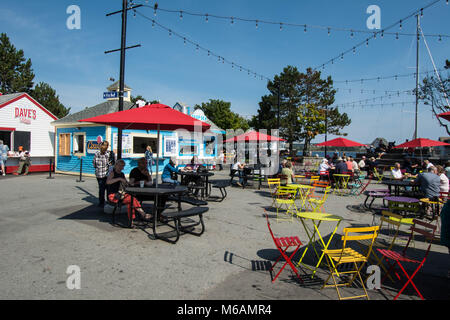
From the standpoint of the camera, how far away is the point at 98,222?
6.03 metres

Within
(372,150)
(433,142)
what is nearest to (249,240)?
(433,142)

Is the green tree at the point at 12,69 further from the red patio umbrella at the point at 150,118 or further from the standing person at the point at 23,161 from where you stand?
the red patio umbrella at the point at 150,118

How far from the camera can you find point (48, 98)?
38938 mm

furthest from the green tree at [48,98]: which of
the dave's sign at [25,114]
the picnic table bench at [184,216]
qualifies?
the picnic table bench at [184,216]

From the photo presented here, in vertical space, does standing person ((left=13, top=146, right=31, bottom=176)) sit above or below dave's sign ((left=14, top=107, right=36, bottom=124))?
below

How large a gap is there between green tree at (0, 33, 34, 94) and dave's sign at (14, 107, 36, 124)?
71.1ft

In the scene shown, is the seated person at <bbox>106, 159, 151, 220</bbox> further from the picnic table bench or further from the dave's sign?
the dave's sign

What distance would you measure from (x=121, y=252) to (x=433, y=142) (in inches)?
584

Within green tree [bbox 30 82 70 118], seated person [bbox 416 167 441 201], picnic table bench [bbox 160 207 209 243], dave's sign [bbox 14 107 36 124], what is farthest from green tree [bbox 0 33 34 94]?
seated person [bbox 416 167 441 201]

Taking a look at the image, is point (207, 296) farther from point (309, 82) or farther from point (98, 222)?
point (309, 82)

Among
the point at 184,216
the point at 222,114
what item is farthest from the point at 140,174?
the point at 222,114

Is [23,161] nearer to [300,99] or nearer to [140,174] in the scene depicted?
[140,174]

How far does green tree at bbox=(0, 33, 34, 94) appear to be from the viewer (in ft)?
106

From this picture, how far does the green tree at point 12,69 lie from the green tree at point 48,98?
2331mm
